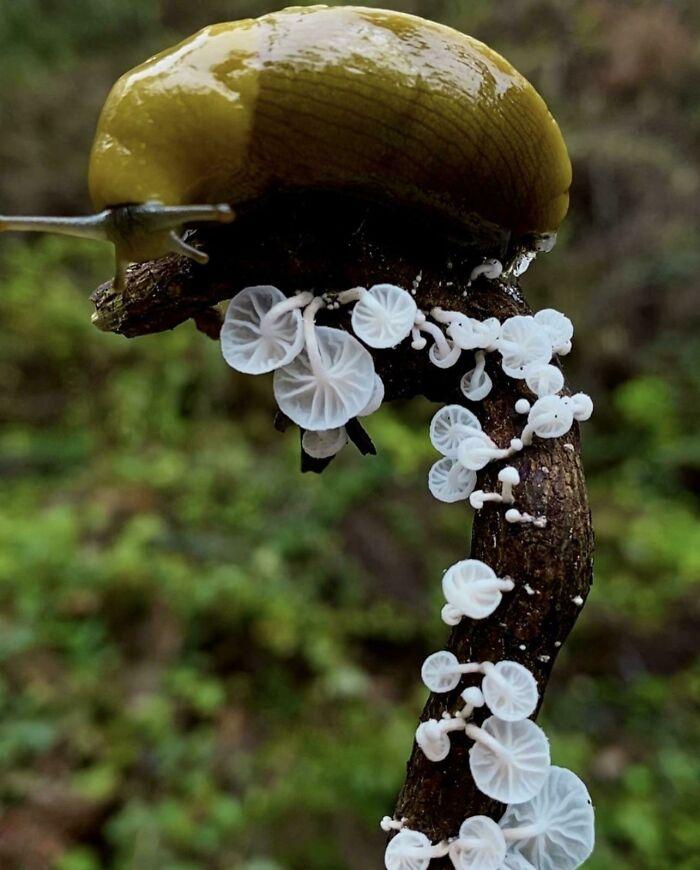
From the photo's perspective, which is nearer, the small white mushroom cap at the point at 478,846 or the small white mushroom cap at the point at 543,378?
the small white mushroom cap at the point at 478,846

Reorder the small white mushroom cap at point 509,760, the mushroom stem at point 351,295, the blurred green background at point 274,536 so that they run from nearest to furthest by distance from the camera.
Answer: the small white mushroom cap at point 509,760 < the mushroom stem at point 351,295 < the blurred green background at point 274,536

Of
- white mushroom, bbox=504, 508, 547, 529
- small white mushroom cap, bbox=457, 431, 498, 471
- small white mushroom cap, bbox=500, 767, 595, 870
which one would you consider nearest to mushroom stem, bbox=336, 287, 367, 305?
small white mushroom cap, bbox=457, 431, 498, 471

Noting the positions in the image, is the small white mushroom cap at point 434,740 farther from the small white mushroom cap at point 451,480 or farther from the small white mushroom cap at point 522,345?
the small white mushroom cap at point 522,345

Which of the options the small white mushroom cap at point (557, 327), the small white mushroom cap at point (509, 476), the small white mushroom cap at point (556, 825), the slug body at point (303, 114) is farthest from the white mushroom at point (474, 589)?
the slug body at point (303, 114)

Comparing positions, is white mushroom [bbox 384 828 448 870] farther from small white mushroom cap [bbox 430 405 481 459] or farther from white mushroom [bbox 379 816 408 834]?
small white mushroom cap [bbox 430 405 481 459]

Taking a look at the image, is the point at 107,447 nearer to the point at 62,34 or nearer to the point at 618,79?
the point at 62,34

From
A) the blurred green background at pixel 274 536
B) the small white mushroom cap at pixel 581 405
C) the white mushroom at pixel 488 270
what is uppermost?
the white mushroom at pixel 488 270
